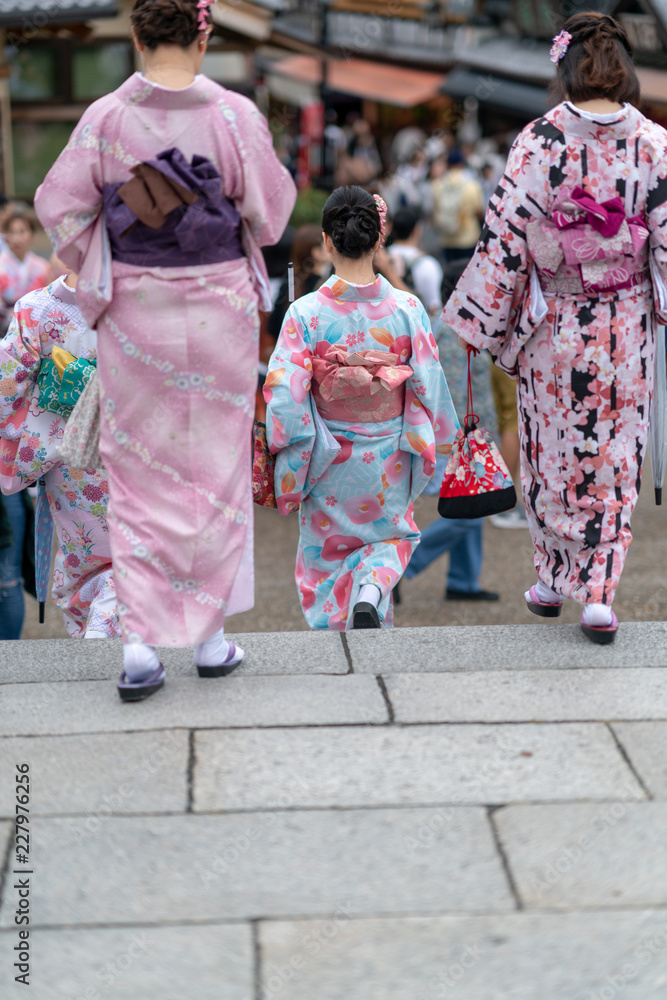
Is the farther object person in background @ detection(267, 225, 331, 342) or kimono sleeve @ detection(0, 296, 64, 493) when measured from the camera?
person in background @ detection(267, 225, 331, 342)

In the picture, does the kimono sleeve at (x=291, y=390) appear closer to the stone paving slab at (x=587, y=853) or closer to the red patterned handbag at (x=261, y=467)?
the red patterned handbag at (x=261, y=467)

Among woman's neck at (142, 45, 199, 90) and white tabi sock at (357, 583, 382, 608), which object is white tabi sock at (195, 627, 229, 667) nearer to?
white tabi sock at (357, 583, 382, 608)

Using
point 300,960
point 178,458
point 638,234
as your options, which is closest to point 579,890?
point 300,960

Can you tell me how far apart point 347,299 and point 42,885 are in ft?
7.38

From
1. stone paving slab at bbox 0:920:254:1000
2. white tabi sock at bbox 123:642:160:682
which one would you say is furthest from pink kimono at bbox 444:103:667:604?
stone paving slab at bbox 0:920:254:1000

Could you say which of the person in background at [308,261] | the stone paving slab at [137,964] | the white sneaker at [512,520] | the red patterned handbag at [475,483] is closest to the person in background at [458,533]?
the person in background at [308,261]

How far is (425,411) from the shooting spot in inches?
160

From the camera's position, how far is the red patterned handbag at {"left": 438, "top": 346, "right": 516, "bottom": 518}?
393 centimetres

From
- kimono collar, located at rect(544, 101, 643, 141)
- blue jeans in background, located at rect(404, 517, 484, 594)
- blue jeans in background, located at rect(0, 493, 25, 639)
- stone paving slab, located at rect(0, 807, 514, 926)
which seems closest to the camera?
stone paving slab, located at rect(0, 807, 514, 926)

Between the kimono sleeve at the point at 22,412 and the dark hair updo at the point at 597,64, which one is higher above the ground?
the dark hair updo at the point at 597,64

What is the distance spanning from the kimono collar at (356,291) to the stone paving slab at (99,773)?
1660 mm

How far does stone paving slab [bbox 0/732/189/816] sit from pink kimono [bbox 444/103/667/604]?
1396 millimetres

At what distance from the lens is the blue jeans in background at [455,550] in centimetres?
557

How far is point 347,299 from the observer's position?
392 centimetres
